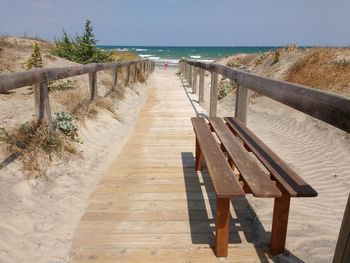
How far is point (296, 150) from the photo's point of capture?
6316mm

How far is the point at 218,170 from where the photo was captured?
2943mm

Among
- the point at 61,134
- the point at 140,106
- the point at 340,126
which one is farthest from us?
the point at 140,106

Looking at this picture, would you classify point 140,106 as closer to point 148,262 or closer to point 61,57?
→ point 61,57

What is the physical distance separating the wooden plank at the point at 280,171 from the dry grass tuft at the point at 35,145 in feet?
7.90

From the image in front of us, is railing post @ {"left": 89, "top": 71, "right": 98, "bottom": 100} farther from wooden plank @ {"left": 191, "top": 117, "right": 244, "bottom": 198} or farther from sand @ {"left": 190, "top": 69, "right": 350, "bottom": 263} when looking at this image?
wooden plank @ {"left": 191, "top": 117, "right": 244, "bottom": 198}

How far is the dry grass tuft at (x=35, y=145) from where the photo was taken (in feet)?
13.5

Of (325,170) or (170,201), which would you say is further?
(325,170)

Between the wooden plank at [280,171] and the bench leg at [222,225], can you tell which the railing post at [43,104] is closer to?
the wooden plank at [280,171]

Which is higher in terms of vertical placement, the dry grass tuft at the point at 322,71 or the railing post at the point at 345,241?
the dry grass tuft at the point at 322,71

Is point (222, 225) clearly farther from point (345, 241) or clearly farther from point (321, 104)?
point (321, 104)

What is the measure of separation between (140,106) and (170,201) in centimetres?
651

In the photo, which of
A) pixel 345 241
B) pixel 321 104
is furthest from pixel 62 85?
pixel 345 241

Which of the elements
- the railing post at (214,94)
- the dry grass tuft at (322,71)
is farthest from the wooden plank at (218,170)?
the dry grass tuft at (322,71)

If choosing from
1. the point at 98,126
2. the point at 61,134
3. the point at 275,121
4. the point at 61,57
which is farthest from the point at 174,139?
the point at 61,57
